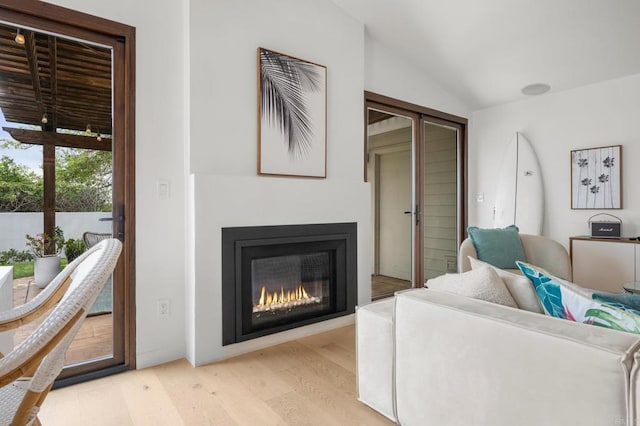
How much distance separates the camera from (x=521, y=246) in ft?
10.3

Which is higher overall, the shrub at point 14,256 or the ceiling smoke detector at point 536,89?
the ceiling smoke detector at point 536,89

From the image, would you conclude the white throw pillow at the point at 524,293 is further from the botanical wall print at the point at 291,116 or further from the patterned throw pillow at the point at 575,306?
the botanical wall print at the point at 291,116

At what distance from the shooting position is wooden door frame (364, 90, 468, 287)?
3.71m

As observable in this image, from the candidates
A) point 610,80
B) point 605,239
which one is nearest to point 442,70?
point 610,80

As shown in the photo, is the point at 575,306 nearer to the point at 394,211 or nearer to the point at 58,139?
the point at 58,139

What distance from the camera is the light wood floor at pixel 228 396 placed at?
1791mm

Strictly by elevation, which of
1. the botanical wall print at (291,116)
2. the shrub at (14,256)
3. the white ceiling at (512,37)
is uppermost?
the white ceiling at (512,37)

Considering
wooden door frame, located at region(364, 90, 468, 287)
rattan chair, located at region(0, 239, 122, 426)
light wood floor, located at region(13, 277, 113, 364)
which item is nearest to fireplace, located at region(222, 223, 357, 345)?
light wood floor, located at region(13, 277, 113, 364)

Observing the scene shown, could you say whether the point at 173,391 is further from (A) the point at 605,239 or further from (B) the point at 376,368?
(A) the point at 605,239

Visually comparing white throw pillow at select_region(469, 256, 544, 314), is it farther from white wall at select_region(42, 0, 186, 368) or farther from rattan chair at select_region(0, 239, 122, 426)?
white wall at select_region(42, 0, 186, 368)

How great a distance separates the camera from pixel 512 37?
10.7 ft

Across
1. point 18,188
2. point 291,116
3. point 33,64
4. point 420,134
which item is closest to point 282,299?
point 291,116

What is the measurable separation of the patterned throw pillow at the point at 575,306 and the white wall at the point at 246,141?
69.3 inches

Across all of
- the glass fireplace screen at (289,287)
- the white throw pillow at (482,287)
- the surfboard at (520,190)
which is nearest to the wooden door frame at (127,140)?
the glass fireplace screen at (289,287)
